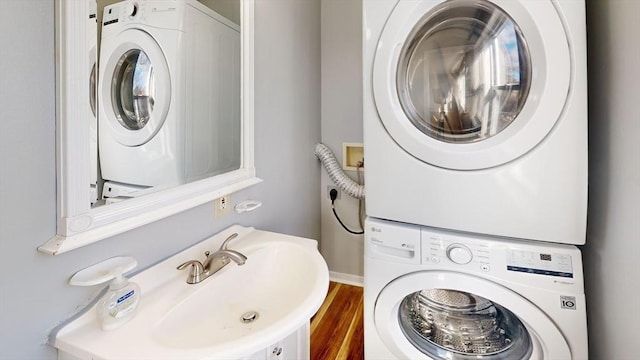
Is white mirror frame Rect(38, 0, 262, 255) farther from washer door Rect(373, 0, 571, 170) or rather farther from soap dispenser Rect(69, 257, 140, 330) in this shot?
washer door Rect(373, 0, 571, 170)

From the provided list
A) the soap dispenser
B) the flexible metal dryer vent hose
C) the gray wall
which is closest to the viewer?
the gray wall

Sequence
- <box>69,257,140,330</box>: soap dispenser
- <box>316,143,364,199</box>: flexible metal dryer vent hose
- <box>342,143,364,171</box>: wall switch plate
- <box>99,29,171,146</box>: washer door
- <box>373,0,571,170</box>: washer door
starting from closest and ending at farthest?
<box>69,257,140,330</box>: soap dispenser < <box>99,29,171,146</box>: washer door < <box>373,0,571,170</box>: washer door < <box>316,143,364,199</box>: flexible metal dryer vent hose < <box>342,143,364,171</box>: wall switch plate

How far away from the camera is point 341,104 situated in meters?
2.04

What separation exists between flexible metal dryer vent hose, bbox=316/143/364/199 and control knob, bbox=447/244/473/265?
91cm

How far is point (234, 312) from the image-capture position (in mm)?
917

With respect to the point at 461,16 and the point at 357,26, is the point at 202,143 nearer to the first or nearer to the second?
the point at 461,16

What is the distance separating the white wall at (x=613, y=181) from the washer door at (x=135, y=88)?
144 centimetres

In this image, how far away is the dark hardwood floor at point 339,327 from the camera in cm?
151

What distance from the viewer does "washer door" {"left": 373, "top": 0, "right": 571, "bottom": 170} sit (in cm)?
89

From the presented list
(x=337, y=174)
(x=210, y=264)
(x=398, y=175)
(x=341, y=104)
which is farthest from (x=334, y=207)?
(x=210, y=264)

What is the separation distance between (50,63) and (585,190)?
1.47m

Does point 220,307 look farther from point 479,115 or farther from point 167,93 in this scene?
point 479,115

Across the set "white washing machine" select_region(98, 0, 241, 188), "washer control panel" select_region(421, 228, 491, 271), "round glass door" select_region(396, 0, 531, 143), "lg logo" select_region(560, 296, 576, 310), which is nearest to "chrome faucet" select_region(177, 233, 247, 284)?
"white washing machine" select_region(98, 0, 241, 188)

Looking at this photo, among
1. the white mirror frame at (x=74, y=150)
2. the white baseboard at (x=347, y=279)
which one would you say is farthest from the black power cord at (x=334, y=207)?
the white mirror frame at (x=74, y=150)
